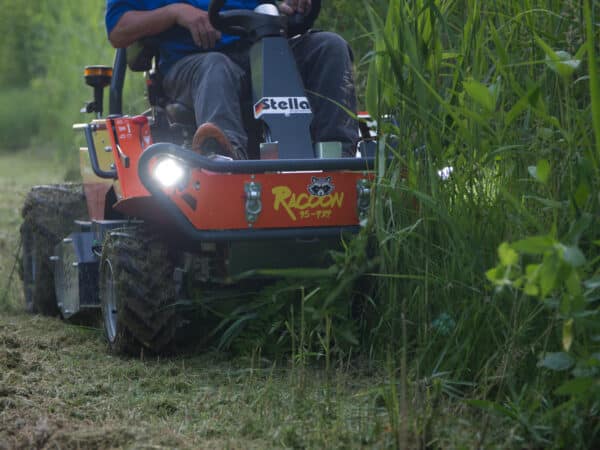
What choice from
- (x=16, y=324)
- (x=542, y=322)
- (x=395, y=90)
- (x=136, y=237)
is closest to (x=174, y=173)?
(x=136, y=237)

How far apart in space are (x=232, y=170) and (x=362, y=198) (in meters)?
0.44

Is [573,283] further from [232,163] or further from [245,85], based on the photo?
[245,85]

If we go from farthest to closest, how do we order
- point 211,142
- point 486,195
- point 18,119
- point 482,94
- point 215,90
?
point 18,119 < point 215,90 < point 211,142 < point 486,195 < point 482,94

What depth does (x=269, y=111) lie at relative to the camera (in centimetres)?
411

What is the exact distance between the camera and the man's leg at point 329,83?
166 inches

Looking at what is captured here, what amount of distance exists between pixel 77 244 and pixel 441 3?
6.17 feet

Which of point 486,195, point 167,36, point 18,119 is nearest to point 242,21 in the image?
point 167,36

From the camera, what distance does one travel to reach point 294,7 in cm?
454

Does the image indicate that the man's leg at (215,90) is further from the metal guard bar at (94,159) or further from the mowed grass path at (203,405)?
the mowed grass path at (203,405)

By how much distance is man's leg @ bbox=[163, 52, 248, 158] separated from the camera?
4059 millimetres

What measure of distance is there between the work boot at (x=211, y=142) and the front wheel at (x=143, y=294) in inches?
14.9

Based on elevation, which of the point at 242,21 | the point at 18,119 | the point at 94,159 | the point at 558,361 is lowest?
the point at 18,119

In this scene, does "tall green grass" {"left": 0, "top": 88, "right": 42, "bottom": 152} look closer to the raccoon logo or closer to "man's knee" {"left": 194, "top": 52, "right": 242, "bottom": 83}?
"man's knee" {"left": 194, "top": 52, "right": 242, "bottom": 83}

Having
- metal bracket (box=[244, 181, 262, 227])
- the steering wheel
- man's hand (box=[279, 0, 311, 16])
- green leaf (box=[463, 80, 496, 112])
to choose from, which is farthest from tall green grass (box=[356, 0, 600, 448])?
man's hand (box=[279, 0, 311, 16])
